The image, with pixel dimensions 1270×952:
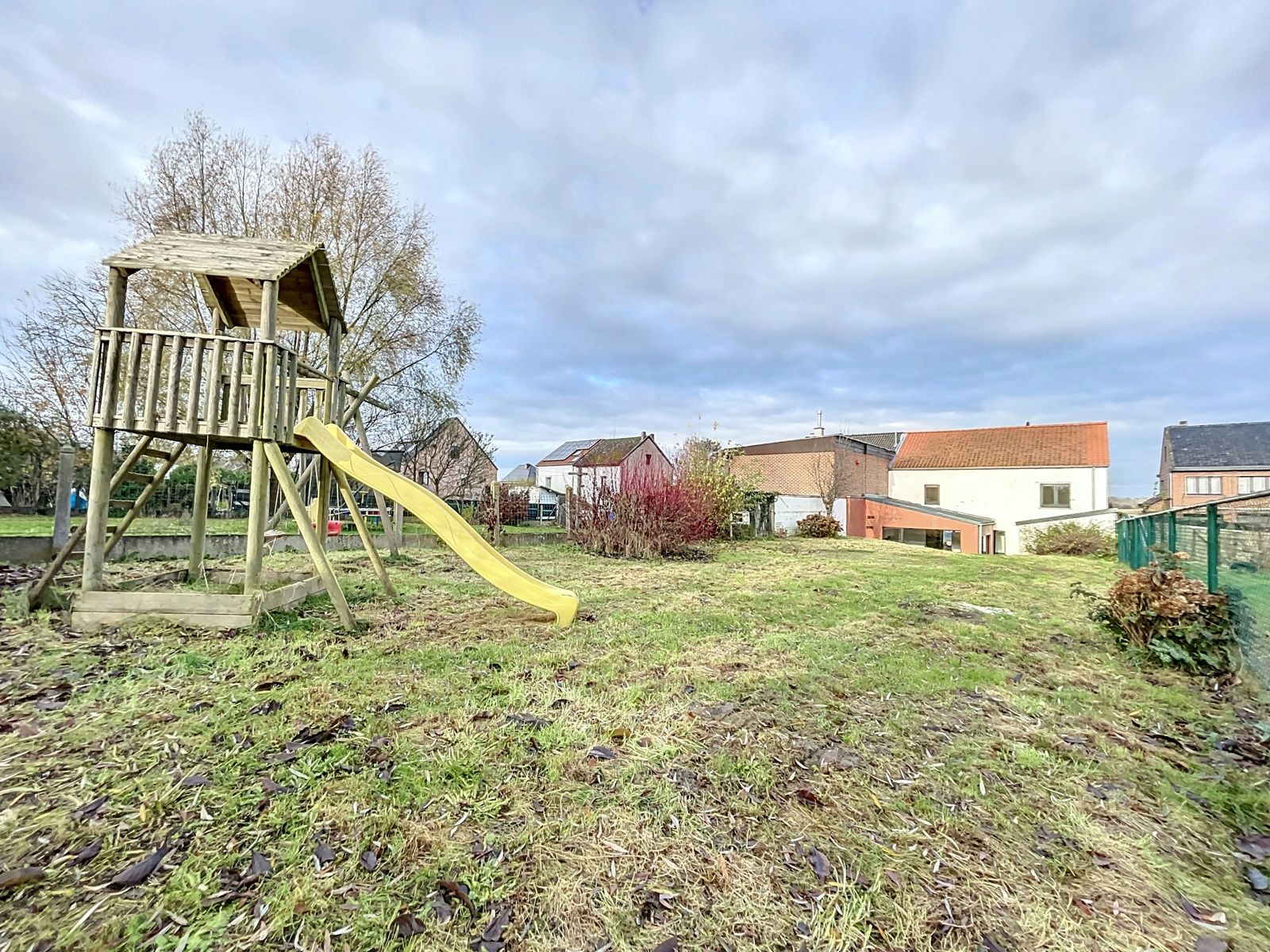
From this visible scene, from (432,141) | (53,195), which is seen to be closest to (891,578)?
(432,141)

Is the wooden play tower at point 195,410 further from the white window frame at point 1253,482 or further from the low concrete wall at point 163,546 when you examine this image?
the white window frame at point 1253,482

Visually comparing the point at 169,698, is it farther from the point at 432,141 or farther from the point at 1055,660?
the point at 432,141

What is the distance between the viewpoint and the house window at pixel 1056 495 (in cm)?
2647

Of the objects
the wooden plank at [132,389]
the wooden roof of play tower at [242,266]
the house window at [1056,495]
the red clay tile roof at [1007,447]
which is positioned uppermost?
the red clay tile roof at [1007,447]

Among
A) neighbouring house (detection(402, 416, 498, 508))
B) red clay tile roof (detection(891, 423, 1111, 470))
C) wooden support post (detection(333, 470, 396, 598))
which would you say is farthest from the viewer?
red clay tile roof (detection(891, 423, 1111, 470))

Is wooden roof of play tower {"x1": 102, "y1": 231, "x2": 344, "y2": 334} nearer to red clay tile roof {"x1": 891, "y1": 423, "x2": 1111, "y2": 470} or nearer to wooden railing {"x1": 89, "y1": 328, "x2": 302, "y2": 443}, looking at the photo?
wooden railing {"x1": 89, "y1": 328, "x2": 302, "y2": 443}

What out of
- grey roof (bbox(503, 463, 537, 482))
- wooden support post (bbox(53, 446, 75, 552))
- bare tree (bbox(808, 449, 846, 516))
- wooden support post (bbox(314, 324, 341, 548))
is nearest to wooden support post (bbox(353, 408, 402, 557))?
wooden support post (bbox(314, 324, 341, 548))

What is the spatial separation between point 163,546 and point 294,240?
7.61 metres

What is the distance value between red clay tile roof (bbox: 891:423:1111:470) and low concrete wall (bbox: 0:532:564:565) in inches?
1054

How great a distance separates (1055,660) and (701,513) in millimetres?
9633

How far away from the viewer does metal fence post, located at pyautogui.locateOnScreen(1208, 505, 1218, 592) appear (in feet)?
14.8

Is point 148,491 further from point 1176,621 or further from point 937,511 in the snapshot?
point 937,511

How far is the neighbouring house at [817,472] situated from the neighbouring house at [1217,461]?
15.5 meters

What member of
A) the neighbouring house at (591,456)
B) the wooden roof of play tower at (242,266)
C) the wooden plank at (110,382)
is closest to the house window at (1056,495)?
the neighbouring house at (591,456)
